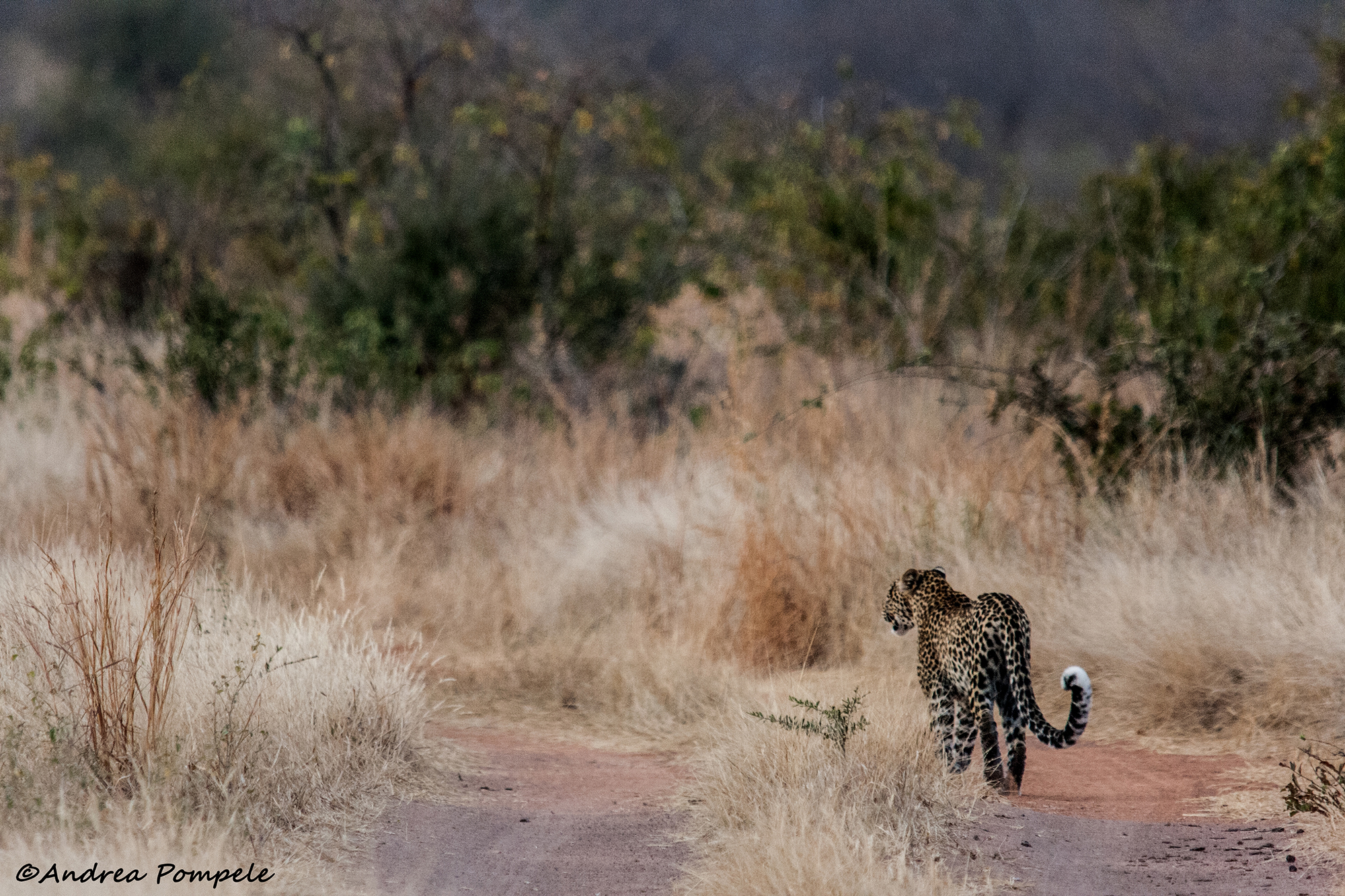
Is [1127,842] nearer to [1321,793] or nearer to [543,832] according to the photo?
[1321,793]

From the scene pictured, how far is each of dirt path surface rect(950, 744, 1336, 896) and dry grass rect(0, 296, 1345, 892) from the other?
0.93ft

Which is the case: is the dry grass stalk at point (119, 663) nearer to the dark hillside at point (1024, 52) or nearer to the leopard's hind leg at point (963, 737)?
the leopard's hind leg at point (963, 737)

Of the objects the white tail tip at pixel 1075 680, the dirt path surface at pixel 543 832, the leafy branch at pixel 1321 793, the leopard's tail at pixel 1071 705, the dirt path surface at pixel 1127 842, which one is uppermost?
the white tail tip at pixel 1075 680

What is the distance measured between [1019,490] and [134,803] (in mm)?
4686

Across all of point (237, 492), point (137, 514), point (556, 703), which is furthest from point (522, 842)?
point (237, 492)

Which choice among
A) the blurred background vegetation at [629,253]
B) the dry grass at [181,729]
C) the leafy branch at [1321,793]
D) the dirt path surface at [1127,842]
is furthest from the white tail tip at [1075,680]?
the blurred background vegetation at [629,253]

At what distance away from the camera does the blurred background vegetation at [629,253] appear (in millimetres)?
8281

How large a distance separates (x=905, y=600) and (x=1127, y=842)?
1.17 meters

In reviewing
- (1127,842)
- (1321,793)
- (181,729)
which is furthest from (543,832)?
(1321,793)

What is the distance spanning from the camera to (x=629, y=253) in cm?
1359

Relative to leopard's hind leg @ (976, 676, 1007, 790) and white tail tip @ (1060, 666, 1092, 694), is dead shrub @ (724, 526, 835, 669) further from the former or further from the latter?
white tail tip @ (1060, 666, 1092, 694)

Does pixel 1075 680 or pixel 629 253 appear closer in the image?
pixel 1075 680

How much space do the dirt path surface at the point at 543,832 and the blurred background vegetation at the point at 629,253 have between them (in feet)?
10.4

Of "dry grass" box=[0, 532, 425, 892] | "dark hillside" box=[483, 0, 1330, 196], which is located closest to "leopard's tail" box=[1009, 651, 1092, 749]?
"dry grass" box=[0, 532, 425, 892]
